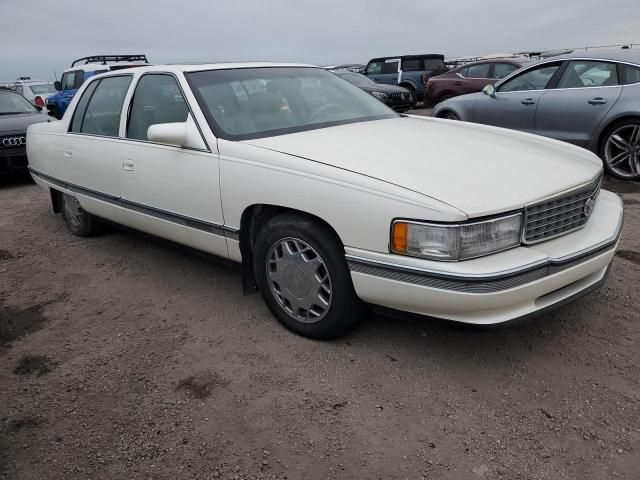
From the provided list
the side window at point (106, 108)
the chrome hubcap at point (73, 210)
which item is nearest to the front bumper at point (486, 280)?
the side window at point (106, 108)

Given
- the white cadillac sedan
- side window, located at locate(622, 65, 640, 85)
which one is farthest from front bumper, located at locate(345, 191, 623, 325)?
side window, located at locate(622, 65, 640, 85)

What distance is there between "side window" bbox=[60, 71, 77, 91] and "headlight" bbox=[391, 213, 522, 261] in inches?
525

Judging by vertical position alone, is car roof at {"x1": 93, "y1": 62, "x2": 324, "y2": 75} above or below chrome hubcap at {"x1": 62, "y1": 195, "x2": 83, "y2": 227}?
above

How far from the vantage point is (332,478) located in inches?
82.3

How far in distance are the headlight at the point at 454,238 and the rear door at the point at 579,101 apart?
4.43 meters

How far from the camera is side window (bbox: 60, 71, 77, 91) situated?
13.5 m

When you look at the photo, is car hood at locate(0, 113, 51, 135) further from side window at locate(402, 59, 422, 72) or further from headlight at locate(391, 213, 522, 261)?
side window at locate(402, 59, 422, 72)

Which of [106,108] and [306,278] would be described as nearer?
[306,278]

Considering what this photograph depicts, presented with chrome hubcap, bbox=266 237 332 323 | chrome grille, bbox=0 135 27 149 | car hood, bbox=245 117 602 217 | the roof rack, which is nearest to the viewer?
car hood, bbox=245 117 602 217

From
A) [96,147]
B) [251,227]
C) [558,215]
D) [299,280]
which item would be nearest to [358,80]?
[96,147]

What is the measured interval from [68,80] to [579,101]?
12.1 metres

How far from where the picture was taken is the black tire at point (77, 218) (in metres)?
4.91

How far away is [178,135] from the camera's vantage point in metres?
3.22

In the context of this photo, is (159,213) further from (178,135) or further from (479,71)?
(479,71)
